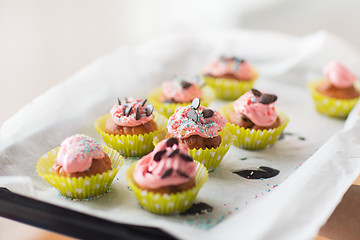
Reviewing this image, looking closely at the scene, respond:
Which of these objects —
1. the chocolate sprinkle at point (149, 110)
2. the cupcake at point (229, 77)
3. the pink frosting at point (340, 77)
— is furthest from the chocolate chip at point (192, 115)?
the pink frosting at point (340, 77)

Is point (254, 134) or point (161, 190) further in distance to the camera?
point (254, 134)

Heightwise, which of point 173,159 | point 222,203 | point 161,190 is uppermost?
point 173,159

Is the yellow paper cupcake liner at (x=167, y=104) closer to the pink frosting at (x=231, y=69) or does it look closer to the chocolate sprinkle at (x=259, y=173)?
the pink frosting at (x=231, y=69)

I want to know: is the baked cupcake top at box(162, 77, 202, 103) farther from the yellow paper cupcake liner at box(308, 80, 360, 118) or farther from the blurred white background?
the blurred white background

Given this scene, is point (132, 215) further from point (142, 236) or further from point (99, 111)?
point (99, 111)

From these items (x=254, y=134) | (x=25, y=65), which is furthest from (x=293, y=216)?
(x=25, y=65)

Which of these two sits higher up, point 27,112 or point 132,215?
point 27,112
